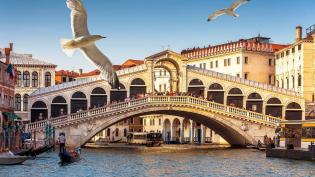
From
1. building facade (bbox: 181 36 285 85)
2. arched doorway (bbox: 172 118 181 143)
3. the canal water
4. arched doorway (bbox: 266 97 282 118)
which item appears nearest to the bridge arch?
arched doorway (bbox: 266 97 282 118)

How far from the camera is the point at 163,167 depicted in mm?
27859

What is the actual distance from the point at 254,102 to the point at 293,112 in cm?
253

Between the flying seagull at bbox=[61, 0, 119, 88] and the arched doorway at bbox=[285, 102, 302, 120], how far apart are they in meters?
36.3

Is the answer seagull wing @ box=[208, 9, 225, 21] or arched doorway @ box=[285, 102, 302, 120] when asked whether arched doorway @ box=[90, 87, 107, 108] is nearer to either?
arched doorway @ box=[285, 102, 302, 120]

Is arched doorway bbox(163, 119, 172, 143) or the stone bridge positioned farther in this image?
arched doorway bbox(163, 119, 172, 143)

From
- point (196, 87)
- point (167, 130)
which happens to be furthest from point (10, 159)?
point (167, 130)

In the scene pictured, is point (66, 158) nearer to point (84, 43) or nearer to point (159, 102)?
point (159, 102)

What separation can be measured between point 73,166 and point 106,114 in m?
12.7

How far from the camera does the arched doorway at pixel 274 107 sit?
45219 millimetres

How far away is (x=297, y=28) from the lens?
162 feet

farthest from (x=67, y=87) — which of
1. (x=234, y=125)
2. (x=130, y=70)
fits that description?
(x=234, y=125)

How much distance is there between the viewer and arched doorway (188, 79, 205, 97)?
45250 millimetres

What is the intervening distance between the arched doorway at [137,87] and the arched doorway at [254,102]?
6.62 meters

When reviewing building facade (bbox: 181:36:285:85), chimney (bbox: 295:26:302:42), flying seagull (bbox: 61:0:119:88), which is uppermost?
chimney (bbox: 295:26:302:42)
